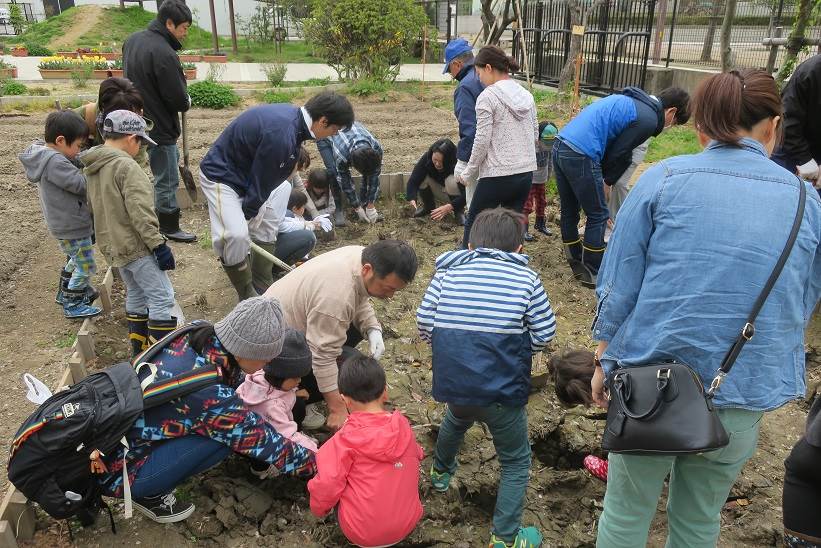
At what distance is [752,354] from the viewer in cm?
157

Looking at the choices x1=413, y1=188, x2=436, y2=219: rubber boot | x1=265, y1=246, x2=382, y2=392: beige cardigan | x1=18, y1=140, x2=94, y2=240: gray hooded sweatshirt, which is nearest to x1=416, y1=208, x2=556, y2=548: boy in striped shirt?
x1=265, y1=246, x2=382, y2=392: beige cardigan

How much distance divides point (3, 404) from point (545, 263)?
3.80 meters

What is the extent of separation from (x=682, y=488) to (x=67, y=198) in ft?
12.1

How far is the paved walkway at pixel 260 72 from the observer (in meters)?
14.7

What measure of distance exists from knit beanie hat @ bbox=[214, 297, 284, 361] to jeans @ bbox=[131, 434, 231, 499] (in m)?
0.39

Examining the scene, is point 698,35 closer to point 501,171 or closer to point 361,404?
point 501,171

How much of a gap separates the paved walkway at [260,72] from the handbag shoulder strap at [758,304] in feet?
44.0

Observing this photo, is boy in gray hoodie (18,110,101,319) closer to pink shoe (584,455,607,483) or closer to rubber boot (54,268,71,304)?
rubber boot (54,268,71,304)

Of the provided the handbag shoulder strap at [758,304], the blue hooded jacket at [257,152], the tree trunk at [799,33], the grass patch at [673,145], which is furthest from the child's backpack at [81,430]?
the grass patch at [673,145]

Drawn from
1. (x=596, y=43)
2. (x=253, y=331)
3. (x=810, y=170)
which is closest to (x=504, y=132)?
(x=810, y=170)

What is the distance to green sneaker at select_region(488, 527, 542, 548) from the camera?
7.74 feet

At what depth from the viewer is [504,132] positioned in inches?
168

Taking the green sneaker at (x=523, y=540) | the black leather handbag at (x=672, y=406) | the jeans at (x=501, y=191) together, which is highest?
the black leather handbag at (x=672, y=406)

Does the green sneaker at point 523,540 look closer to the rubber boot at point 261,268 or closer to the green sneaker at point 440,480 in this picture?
the green sneaker at point 440,480
